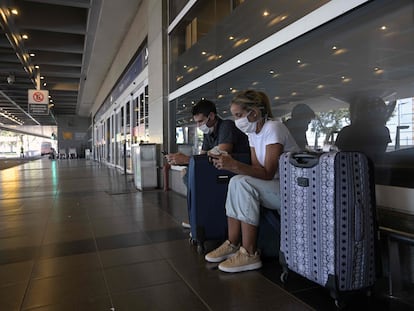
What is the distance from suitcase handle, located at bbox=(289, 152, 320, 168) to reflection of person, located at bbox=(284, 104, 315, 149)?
3.79 feet

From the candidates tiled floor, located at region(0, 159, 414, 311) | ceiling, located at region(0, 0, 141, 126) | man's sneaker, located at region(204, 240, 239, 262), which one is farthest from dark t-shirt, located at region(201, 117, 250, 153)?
ceiling, located at region(0, 0, 141, 126)

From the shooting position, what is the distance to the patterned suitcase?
1562 mm

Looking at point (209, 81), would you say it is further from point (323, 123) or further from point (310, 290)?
point (310, 290)

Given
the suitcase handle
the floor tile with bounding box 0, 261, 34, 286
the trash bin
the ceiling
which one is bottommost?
the floor tile with bounding box 0, 261, 34, 286

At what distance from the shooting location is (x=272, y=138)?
2092 mm

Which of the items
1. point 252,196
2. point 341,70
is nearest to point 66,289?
point 252,196

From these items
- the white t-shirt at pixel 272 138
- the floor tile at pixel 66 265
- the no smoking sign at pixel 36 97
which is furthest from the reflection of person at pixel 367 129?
the no smoking sign at pixel 36 97

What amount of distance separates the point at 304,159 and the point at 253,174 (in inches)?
15.4

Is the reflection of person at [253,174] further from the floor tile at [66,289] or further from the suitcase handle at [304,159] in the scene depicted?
the floor tile at [66,289]

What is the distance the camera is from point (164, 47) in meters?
6.54

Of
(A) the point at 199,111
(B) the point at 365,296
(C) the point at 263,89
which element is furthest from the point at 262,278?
(C) the point at 263,89

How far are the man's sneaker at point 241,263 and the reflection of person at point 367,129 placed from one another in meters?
1.05

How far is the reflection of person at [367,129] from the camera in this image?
2.12 meters

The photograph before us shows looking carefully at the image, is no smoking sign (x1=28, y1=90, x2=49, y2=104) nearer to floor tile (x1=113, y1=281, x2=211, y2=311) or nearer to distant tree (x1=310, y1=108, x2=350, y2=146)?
distant tree (x1=310, y1=108, x2=350, y2=146)
